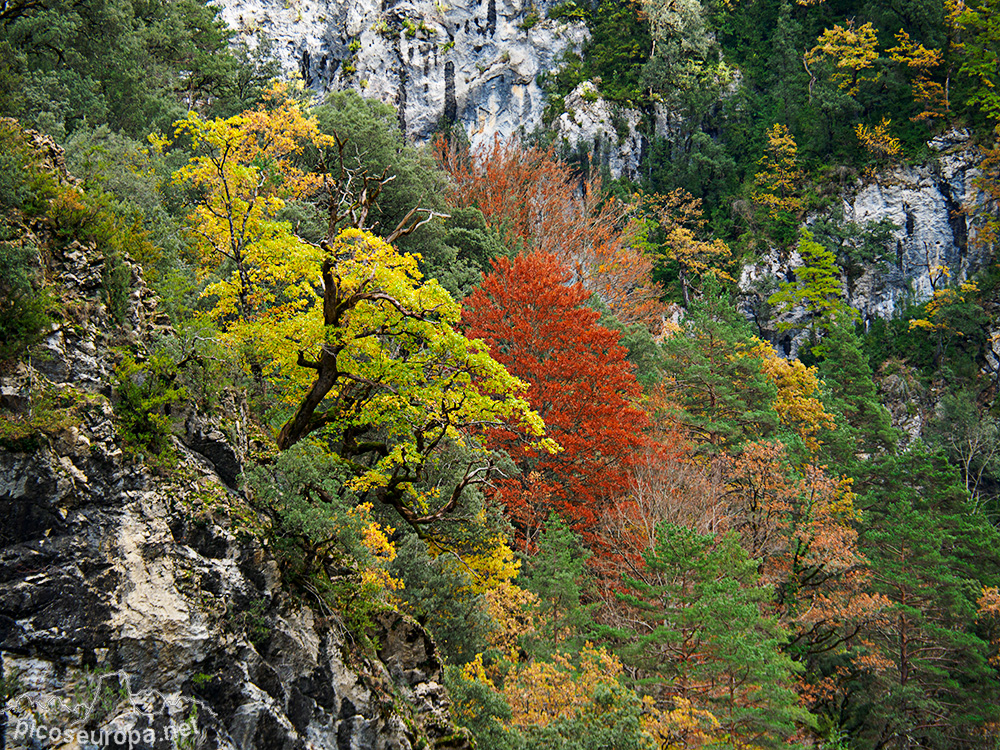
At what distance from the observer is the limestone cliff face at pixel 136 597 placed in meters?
5.22

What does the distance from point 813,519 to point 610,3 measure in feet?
146

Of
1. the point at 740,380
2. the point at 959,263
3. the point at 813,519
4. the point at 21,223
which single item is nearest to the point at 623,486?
the point at 813,519

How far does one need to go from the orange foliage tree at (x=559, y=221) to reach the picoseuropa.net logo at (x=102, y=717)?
2824 centimetres

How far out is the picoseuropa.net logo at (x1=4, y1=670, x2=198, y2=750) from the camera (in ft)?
15.9

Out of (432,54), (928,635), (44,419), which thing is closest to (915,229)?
(928,635)

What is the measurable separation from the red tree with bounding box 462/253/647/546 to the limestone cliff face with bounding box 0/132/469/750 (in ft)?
34.7

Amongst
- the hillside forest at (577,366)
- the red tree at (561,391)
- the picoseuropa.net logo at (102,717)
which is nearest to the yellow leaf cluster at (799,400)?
the hillside forest at (577,366)

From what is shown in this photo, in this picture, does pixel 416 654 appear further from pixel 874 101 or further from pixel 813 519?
pixel 874 101

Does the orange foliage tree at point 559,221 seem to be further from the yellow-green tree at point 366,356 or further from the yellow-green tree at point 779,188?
the yellow-green tree at point 366,356

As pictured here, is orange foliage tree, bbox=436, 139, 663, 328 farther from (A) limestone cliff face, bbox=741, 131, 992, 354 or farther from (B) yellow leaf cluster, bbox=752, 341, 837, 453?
(A) limestone cliff face, bbox=741, 131, 992, 354

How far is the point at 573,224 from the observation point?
3744 cm

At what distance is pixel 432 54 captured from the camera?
47188 mm

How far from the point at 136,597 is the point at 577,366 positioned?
15123 millimetres

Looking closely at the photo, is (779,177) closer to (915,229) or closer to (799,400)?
(915,229)
